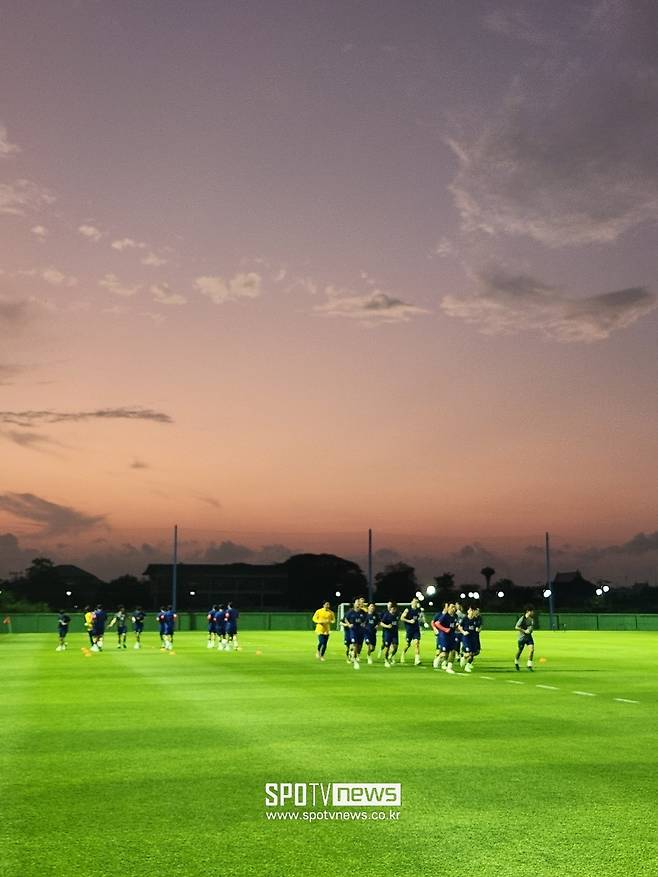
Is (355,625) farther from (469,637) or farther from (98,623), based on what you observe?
(98,623)

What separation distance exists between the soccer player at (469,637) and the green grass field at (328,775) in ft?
14.0

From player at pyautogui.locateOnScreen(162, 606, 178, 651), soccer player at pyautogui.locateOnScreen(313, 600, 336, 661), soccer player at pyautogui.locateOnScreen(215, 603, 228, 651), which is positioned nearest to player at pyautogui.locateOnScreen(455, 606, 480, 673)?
soccer player at pyautogui.locateOnScreen(313, 600, 336, 661)

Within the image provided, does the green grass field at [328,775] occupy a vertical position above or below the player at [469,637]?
below

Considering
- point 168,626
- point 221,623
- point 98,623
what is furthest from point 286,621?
point 98,623

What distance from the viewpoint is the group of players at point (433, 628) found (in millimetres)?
27203

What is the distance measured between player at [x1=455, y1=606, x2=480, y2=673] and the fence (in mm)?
44309

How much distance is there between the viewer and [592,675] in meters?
27.2

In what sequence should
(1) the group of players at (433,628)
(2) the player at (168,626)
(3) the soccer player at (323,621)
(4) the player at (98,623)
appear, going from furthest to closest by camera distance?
(2) the player at (168,626) < (4) the player at (98,623) < (3) the soccer player at (323,621) < (1) the group of players at (433,628)

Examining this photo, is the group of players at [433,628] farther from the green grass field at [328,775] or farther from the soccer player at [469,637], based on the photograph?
the green grass field at [328,775]

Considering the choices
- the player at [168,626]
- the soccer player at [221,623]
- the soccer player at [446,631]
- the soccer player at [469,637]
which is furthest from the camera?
the player at [168,626]

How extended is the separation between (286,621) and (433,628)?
48.6m

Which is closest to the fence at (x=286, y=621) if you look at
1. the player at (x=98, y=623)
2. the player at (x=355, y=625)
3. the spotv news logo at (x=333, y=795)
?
the player at (x=98, y=623)

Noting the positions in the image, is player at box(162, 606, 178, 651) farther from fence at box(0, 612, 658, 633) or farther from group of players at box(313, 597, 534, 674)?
fence at box(0, 612, 658, 633)

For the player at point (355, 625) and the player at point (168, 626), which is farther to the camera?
the player at point (168, 626)
